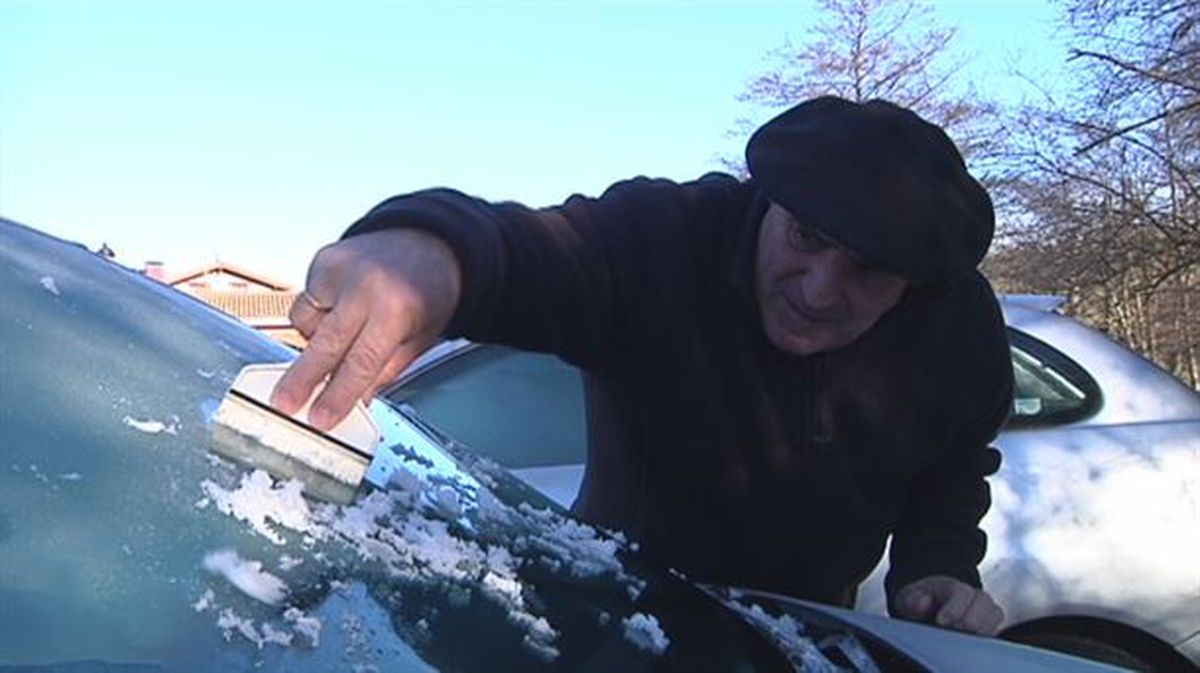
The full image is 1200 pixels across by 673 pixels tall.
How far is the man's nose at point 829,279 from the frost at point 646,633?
1.69 feet

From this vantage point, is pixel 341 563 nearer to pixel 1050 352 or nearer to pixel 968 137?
pixel 1050 352

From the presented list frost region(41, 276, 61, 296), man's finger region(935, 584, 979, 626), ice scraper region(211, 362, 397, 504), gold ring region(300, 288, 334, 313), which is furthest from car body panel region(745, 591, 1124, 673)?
frost region(41, 276, 61, 296)

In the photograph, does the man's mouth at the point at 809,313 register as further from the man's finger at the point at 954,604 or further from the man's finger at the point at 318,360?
the man's finger at the point at 318,360

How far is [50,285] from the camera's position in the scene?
169 centimetres

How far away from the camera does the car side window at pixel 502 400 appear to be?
386 cm

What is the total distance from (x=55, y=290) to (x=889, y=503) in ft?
4.17

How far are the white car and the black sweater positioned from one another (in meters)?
1.38

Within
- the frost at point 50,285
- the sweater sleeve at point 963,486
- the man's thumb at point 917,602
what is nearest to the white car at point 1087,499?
the sweater sleeve at point 963,486

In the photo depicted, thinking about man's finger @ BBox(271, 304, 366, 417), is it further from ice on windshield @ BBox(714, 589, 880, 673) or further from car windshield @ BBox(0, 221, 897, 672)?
ice on windshield @ BBox(714, 589, 880, 673)

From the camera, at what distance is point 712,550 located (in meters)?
2.10

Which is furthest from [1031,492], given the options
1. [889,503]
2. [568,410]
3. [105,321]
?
[105,321]

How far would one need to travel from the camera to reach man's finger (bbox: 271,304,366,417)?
122cm

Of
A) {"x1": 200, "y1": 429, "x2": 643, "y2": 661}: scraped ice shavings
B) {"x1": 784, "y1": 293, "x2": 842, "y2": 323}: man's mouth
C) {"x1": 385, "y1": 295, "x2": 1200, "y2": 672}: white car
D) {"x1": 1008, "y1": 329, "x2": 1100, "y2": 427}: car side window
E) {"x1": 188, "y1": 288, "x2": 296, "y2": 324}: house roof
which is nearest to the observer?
{"x1": 200, "y1": 429, "x2": 643, "y2": 661}: scraped ice shavings


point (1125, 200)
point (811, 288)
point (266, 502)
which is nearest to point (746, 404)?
point (811, 288)
